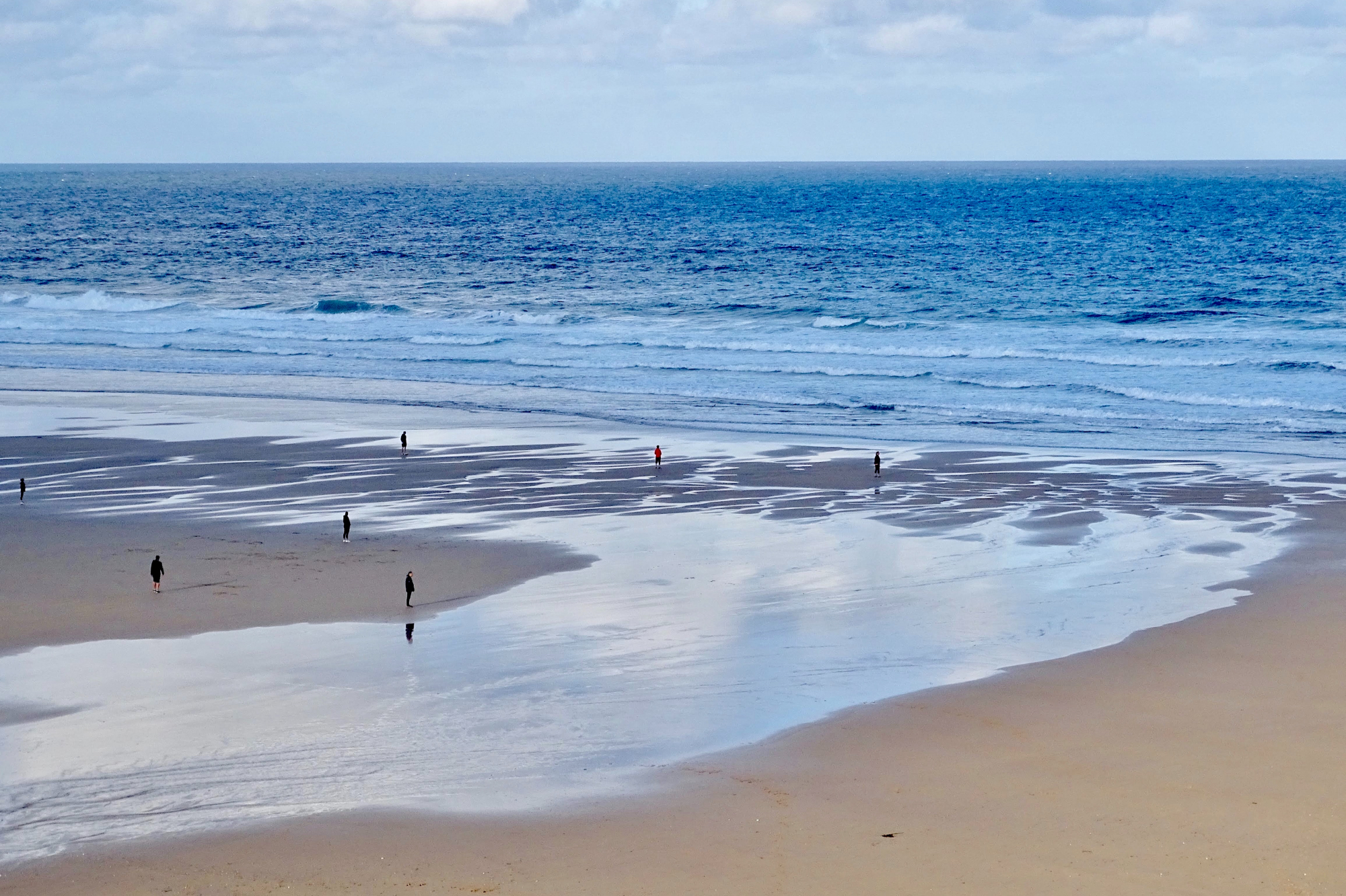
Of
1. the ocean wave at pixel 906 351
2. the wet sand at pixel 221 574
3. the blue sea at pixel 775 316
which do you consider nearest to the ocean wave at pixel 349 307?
the blue sea at pixel 775 316

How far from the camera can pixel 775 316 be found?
65000mm

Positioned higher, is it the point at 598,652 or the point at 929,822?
the point at 598,652

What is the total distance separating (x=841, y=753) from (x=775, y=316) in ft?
163

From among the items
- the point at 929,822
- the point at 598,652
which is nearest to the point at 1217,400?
the point at 598,652

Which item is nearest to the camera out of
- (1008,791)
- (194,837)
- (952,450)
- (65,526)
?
(194,837)

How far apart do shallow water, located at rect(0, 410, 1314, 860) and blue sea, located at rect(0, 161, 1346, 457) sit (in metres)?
11.8

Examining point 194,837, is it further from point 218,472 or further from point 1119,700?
point 218,472

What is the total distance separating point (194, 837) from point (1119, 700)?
11.2 meters

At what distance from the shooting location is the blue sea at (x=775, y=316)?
43.7 m

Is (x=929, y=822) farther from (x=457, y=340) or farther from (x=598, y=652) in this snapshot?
(x=457, y=340)

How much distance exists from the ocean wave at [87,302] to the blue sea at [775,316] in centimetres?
23

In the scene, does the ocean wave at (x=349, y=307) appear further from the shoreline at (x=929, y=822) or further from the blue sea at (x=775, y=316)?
the shoreline at (x=929, y=822)

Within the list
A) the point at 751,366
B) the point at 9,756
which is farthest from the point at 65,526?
the point at 751,366

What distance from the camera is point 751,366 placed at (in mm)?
52188
